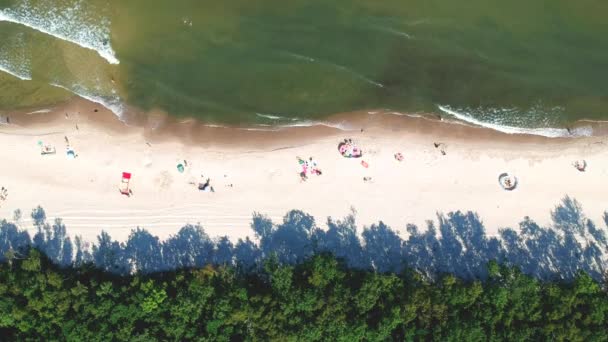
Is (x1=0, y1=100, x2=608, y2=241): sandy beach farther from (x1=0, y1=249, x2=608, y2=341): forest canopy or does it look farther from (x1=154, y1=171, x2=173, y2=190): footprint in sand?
(x1=0, y1=249, x2=608, y2=341): forest canopy

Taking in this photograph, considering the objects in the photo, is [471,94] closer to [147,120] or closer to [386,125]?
[386,125]

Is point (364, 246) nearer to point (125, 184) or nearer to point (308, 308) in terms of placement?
point (308, 308)

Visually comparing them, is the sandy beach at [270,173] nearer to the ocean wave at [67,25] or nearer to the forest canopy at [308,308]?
the ocean wave at [67,25]

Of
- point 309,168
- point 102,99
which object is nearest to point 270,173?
point 309,168

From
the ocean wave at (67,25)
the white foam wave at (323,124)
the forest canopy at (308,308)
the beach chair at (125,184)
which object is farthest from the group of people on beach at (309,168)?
the ocean wave at (67,25)

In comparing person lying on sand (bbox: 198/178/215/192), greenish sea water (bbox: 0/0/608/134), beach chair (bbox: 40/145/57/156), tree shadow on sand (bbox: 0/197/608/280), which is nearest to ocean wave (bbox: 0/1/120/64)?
greenish sea water (bbox: 0/0/608/134)

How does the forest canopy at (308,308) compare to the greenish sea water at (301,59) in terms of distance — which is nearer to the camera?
the forest canopy at (308,308)
